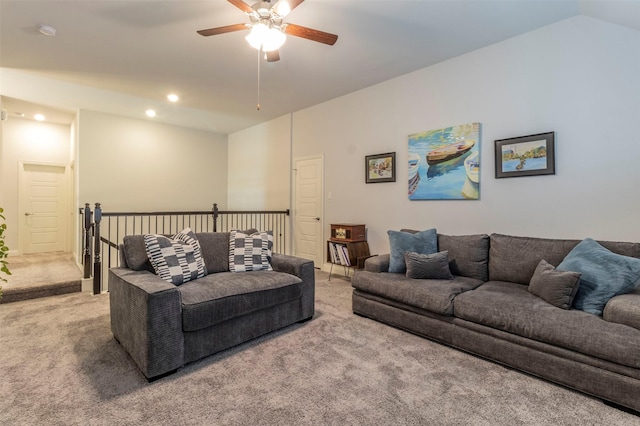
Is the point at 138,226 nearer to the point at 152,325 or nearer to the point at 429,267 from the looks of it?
the point at 152,325

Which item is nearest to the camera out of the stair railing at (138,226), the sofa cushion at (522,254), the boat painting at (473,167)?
the sofa cushion at (522,254)

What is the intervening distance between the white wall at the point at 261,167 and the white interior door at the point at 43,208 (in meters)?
3.45

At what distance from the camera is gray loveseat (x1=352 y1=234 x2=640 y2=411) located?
1782mm

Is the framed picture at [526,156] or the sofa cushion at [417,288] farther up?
the framed picture at [526,156]

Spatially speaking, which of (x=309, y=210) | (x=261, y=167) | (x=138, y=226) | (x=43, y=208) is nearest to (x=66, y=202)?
(x=43, y=208)

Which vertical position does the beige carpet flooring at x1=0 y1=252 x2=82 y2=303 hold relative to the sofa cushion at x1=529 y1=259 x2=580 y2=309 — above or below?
below

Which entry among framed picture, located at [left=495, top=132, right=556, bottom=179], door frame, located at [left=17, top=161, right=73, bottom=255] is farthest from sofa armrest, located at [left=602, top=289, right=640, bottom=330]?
door frame, located at [left=17, top=161, right=73, bottom=255]

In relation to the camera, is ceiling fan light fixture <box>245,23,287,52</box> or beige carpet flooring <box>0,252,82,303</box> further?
beige carpet flooring <box>0,252,82,303</box>

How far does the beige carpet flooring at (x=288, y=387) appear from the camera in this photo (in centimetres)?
167

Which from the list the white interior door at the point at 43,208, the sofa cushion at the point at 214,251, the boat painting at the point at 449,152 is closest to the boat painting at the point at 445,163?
the boat painting at the point at 449,152

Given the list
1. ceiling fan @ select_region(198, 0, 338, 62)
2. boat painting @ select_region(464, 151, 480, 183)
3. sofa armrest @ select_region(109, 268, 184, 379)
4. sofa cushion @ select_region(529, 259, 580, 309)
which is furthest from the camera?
boat painting @ select_region(464, 151, 480, 183)

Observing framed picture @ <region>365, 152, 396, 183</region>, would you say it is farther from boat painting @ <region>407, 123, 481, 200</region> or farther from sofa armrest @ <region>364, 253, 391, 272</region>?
sofa armrest @ <region>364, 253, 391, 272</region>

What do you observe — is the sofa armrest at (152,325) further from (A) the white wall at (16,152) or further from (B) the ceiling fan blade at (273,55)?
(A) the white wall at (16,152)

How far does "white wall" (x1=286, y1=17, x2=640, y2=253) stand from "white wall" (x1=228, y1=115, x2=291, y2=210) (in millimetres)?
2055
